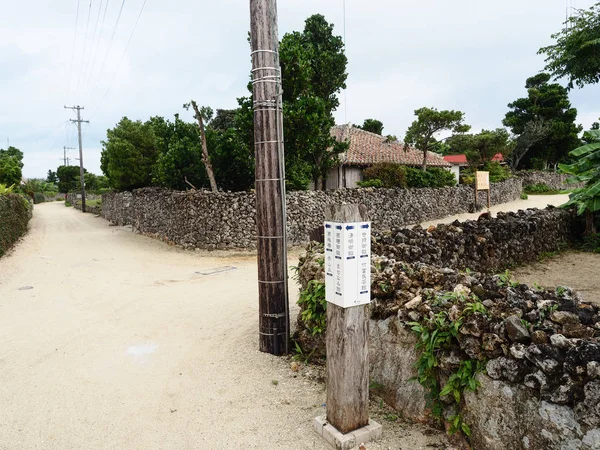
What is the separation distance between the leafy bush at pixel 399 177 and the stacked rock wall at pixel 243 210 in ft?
3.03

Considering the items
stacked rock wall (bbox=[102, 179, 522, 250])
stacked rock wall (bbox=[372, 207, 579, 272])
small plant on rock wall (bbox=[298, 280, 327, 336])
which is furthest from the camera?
stacked rock wall (bbox=[102, 179, 522, 250])

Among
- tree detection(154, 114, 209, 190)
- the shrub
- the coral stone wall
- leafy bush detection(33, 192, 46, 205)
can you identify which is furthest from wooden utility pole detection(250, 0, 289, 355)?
leafy bush detection(33, 192, 46, 205)

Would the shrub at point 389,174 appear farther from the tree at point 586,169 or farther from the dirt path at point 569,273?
the dirt path at point 569,273

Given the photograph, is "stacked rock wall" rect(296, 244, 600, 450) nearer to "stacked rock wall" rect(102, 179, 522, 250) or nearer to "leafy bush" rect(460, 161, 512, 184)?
"stacked rock wall" rect(102, 179, 522, 250)

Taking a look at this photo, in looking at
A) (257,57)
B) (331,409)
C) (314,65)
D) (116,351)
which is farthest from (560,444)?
(314,65)

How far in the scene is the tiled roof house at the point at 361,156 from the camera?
75.5 ft

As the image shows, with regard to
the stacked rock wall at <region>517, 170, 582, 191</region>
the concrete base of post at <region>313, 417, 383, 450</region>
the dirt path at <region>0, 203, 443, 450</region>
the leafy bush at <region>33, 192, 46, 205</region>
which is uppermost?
the stacked rock wall at <region>517, 170, 582, 191</region>

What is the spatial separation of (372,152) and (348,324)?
77.7 feet

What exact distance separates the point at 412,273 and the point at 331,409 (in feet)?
5.01

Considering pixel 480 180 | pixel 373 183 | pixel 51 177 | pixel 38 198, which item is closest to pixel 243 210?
pixel 373 183

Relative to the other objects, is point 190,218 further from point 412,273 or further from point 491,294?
point 491,294

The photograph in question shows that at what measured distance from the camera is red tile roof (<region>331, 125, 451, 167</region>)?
925 inches

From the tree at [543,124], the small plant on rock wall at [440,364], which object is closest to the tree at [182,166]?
the small plant on rock wall at [440,364]

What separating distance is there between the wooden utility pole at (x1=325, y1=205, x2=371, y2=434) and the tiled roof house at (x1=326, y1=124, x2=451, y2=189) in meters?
16.0
